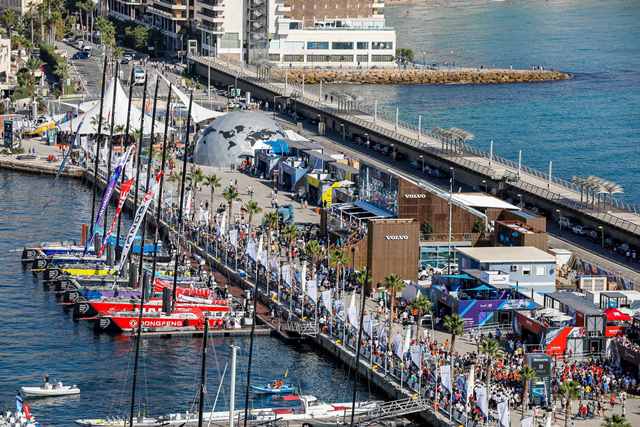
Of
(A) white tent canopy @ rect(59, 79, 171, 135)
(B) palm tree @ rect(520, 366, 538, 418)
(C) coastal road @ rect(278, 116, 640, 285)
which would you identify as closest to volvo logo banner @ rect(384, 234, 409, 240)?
(C) coastal road @ rect(278, 116, 640, 285)

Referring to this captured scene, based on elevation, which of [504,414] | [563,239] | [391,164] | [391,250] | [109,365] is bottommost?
[109,365]

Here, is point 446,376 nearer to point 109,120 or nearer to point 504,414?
point 504,414

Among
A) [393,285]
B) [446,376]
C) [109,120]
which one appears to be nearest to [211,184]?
[109,120]

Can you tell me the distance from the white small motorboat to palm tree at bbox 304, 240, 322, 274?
20.7 meters

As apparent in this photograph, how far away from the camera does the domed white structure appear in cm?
12862

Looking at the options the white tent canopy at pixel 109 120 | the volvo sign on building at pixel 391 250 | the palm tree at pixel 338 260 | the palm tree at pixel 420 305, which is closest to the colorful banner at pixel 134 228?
the palm tree at pixel 338 260

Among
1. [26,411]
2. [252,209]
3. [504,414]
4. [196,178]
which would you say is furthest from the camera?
[196,178]

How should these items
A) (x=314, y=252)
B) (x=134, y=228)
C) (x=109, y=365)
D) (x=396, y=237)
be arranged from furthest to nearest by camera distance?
(x=314, y=252) → (x=134, y=228) → (x=396, y=237) → (x=109, y=365)

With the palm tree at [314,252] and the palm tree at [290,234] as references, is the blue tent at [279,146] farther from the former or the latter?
the palm tree at [314,252]

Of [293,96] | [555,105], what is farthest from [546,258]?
[555,105]

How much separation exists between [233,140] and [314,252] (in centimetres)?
3721

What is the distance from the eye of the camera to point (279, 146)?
12612 centimetres

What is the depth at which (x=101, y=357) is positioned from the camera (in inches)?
3209

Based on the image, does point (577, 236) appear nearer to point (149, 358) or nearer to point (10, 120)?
point (149, 358)
